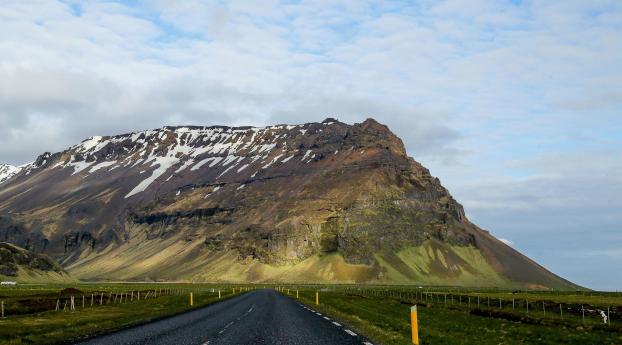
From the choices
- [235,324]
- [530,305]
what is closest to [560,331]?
[235,324]

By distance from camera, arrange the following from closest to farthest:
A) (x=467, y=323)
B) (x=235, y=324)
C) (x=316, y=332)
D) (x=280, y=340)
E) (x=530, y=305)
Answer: (x=280, y=340) < (x=316, y=332) < (x=235, y=324) < (x=467, y=323) < (x=530, y=305)

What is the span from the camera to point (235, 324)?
33.8m

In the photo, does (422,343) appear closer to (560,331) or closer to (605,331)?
(560,331)

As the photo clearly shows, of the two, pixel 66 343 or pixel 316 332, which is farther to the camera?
pixel 316 332

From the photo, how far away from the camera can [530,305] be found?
7769cm

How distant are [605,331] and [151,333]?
25.2m

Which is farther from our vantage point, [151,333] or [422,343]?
[151,333]

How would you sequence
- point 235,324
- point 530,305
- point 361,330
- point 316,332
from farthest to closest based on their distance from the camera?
point 530,305 → point 235,324 → point 361,330 → point 316,332

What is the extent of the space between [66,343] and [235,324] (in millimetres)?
10315

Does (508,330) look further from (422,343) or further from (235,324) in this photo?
(235,324)

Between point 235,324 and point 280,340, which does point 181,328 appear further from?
point 280,340

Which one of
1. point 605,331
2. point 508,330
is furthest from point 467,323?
point 605,331

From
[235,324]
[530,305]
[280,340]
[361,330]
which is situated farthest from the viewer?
[530,305]

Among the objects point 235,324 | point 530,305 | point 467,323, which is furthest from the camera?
point 530,305
